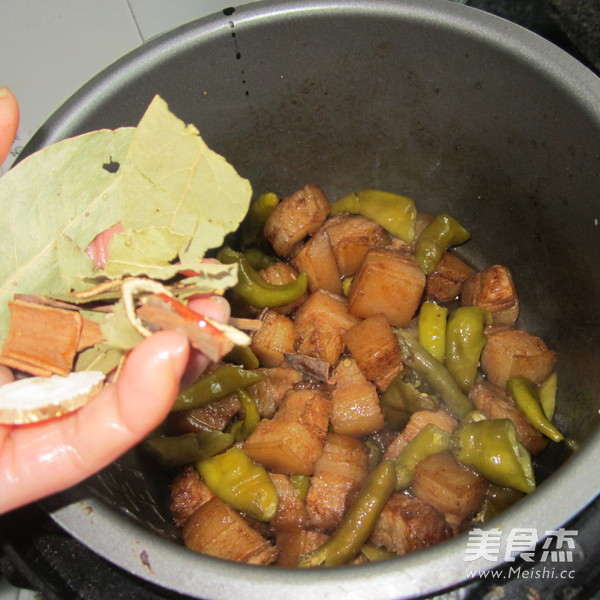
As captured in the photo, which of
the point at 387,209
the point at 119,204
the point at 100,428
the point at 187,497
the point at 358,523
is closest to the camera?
the point at 100,428

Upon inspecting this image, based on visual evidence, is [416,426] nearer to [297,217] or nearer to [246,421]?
[246,421]

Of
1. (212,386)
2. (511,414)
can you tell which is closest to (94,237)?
(212,386)

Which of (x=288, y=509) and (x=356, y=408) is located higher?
(x=356, y=408)

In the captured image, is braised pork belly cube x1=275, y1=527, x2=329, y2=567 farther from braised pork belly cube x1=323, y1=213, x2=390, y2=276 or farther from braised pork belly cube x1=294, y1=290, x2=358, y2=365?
braised pork belly cube x1=323, y1=213, x2=390, y2=276

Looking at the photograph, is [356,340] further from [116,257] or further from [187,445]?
[116,257]

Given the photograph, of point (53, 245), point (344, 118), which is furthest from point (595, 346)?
point (53, 245)

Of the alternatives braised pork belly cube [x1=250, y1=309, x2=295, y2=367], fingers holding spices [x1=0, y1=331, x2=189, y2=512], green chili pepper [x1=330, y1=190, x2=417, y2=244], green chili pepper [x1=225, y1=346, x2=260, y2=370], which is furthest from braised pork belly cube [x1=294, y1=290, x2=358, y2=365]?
fingers holding spices [x1=0, y1=331, x2=189, y2=512]
